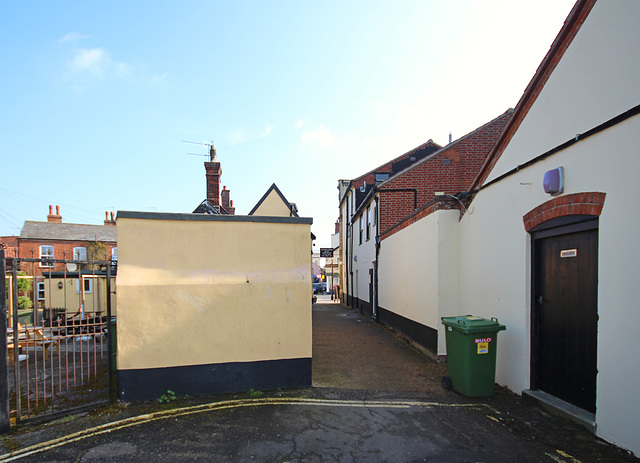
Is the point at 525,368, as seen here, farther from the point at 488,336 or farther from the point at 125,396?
the point at 125,396

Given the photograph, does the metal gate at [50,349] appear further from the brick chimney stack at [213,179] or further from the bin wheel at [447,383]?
the brick chimney stack at [213,179]

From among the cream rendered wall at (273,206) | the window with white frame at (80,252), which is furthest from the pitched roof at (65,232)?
the cream rendered wall at (273,206)

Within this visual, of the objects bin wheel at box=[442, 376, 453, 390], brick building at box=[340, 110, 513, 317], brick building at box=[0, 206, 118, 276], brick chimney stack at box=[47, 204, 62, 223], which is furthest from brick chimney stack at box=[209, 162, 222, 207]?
brick chimney stack at box=[47, 204, 62, 223]

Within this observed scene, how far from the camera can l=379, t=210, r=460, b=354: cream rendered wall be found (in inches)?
294

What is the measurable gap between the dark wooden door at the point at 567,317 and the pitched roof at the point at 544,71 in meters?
1.91

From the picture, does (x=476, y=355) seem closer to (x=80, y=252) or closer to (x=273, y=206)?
(x=273, y=206)

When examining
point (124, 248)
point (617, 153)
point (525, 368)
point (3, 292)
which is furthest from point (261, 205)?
point (617, 153)

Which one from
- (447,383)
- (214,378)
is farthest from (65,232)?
(447,383)

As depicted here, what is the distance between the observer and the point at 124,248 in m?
5.34

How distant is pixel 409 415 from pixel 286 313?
92.7 inches

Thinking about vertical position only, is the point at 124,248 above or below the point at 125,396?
above

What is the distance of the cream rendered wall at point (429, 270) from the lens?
7.47 meters

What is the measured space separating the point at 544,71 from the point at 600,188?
2219mm

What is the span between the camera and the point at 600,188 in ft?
13.2
